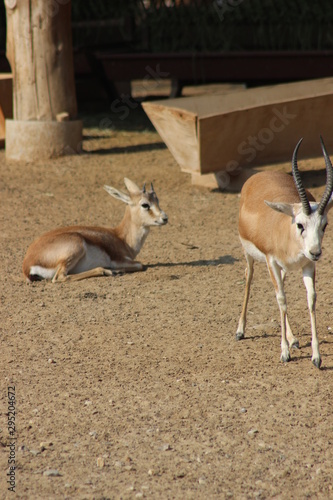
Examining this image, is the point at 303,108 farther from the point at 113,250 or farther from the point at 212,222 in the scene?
the point at 113,250

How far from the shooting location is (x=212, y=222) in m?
8.02

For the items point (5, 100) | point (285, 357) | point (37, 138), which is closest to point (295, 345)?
point (285, 357)

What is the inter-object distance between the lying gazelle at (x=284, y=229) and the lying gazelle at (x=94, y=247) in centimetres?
168

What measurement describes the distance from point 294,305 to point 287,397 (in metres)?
1.51

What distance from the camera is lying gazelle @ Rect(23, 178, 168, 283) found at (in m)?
6.31

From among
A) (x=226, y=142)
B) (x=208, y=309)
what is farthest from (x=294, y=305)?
(x=226, y=142)

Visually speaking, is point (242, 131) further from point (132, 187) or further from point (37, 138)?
point (37, 138)

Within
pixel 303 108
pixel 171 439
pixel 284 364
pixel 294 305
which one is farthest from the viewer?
pixel 303 108

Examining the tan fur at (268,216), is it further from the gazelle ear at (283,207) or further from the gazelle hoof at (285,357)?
the gazelle hoof at (285,357)

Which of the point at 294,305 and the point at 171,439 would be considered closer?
the point at 171,439

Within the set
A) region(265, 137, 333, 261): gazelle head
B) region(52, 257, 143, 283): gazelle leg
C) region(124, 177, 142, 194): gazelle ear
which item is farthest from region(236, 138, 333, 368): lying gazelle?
region(124, 177, 142, 194): gazelle ear

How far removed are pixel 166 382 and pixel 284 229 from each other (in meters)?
1.15

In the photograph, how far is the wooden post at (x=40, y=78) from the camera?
387 inches

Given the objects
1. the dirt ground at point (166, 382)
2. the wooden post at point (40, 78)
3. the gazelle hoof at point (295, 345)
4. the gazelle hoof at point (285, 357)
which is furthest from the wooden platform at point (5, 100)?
the gazelle hoof at point (285, 357)
